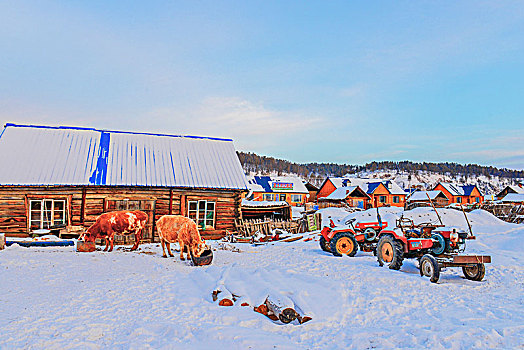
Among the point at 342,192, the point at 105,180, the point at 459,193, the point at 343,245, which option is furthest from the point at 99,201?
the point at 459,193

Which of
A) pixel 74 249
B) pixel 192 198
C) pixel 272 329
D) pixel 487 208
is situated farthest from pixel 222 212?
pixel 487 208

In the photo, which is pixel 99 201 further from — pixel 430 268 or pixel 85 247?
pixel 430 268

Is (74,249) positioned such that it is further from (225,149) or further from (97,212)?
(225,149)

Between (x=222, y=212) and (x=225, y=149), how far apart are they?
5010 millimetres

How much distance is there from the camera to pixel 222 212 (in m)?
19.7

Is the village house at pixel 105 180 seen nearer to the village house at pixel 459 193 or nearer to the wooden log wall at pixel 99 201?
the wooden log wall at pixel 99 201

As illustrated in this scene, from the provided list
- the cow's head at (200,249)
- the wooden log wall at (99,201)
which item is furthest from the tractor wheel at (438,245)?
the wooden log wall at (99,201)

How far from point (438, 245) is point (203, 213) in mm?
11808

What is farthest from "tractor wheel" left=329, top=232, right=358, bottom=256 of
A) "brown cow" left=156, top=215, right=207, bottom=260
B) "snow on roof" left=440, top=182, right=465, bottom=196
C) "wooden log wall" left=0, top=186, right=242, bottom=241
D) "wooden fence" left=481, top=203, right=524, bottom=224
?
A: "snow on roof" left=440, top=182, right=465, bottom=196

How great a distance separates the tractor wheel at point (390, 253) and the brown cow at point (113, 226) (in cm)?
936

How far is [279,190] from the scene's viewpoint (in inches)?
2522

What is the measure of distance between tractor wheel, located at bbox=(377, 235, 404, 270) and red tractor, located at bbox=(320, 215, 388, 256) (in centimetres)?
194

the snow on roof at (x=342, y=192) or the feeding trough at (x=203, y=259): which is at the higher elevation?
the snow on roof at (x=342, y=192)

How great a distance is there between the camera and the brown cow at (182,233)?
11.9m
